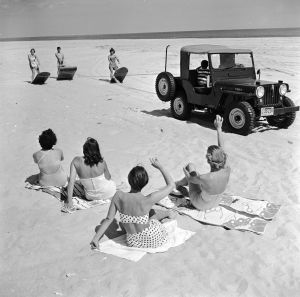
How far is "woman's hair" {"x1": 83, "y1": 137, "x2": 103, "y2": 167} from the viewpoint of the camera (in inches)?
206

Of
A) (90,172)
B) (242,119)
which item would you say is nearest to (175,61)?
(242,119)

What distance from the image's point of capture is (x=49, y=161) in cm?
595

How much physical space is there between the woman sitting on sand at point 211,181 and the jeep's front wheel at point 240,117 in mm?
3446

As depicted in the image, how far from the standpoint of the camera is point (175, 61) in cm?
2222

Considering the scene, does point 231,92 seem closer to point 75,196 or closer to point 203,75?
point 203,75

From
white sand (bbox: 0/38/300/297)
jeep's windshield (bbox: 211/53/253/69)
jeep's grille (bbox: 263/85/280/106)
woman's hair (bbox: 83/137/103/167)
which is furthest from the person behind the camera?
jeep's windshield (bbox: 211/53/253/69)

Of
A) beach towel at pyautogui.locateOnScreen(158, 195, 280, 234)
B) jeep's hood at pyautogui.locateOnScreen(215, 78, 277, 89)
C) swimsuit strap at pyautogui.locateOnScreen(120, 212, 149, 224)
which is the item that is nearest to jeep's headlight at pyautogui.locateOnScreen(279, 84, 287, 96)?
jeep's hood at pyautogui.locateOnScreen(215, 78, 277, 89)

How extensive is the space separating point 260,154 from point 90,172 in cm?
339

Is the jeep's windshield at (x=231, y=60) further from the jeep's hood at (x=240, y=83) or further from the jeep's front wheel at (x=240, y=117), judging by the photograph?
the jeep's front wheel at (x=240, y=117)

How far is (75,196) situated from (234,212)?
6.82ft

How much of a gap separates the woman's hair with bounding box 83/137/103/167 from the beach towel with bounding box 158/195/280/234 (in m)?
1.02

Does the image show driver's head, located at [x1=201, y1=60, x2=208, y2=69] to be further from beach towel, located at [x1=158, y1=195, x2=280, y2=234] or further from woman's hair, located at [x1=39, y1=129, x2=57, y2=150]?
woman's hair, located at [x1=39, y1=129, x2=57, y2=150]

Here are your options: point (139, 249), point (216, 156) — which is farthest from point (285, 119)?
point (139, 249)

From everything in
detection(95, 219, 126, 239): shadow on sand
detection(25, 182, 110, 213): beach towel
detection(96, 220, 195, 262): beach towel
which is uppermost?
detection(25, 182, 110, 213): beach towel
